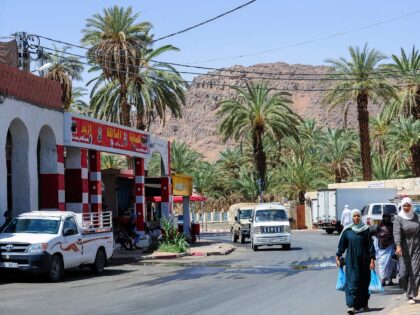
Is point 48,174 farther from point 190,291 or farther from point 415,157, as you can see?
point 415,157

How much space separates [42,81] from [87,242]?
766 cm

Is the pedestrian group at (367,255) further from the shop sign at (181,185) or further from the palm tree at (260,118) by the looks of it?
the palm tree at (260,118)

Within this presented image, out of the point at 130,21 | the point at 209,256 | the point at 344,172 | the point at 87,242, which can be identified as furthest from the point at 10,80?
the point at 344,172

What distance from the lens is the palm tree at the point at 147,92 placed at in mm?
41188

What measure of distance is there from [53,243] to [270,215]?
15.9 m

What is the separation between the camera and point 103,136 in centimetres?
3055

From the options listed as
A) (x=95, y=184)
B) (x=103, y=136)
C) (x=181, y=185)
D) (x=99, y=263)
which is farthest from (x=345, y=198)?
(x=99, y=263)

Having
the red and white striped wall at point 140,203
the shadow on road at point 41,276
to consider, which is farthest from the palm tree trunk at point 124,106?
the shadow on road at point 41,276

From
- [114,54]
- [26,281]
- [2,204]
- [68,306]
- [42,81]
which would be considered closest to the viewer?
[68,306]

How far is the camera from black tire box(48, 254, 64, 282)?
18312mm

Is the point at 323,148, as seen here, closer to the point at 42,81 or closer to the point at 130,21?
the point at 130,21

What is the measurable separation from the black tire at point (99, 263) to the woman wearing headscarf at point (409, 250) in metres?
11.4

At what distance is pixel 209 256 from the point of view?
2862 cm

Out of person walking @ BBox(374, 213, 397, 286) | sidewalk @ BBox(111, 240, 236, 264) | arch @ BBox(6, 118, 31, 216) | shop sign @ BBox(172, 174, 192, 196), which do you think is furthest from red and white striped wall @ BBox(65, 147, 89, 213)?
person walking @ BBox(374, 213, 397, 286)
